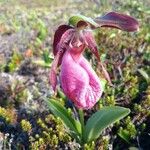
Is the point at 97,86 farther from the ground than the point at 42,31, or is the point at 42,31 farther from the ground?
the point at 42,31

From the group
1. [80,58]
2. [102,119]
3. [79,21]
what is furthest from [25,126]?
[79,21]

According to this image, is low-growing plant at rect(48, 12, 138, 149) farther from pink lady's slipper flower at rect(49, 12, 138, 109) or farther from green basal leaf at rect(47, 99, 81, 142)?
green basal leaf at rect(47, 99, 81, 142)

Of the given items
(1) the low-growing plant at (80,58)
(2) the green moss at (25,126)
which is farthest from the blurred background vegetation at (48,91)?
(1) the low-growing plant at (80,58)

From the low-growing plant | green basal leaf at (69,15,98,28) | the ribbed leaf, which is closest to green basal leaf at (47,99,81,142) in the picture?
the ribbed leaf

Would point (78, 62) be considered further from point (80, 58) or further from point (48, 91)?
point (48, 91)

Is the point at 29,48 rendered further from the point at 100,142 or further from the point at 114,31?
the point at 100,142

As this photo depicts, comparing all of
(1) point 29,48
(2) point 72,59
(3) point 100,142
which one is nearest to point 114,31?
(1) point 29,48
